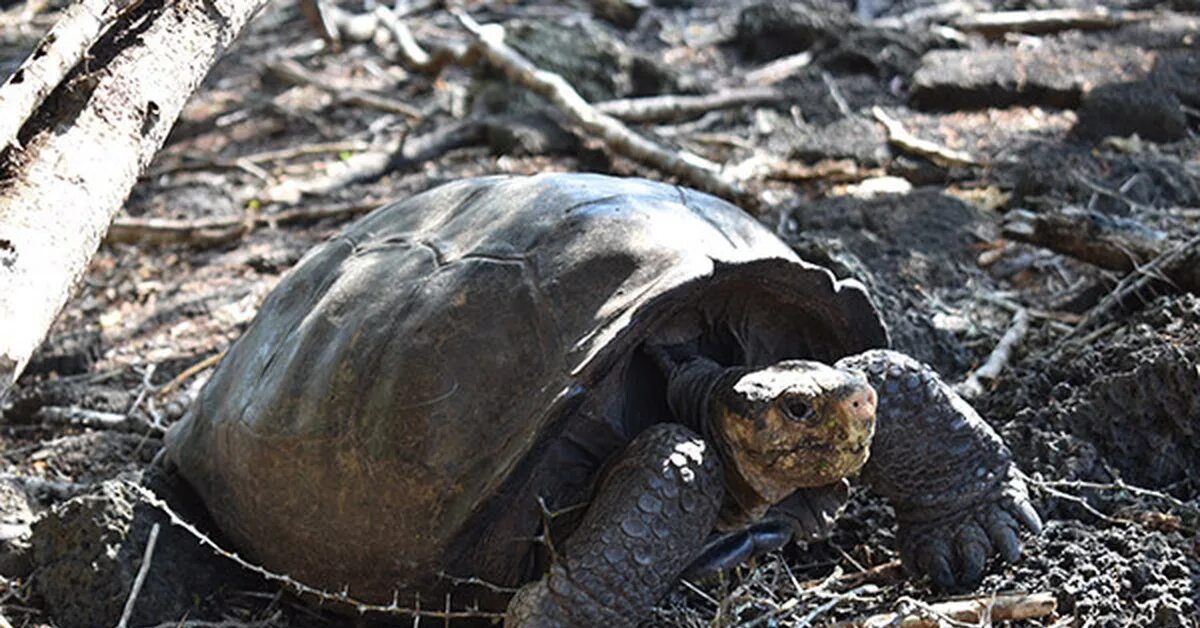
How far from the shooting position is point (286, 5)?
36.7ft

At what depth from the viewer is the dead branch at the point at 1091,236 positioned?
406 cm

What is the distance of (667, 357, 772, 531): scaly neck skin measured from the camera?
2.86m

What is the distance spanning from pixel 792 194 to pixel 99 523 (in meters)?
3.62

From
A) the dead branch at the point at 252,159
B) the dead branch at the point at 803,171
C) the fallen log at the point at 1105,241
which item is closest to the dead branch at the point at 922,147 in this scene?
the dead branch at the point at 803,171

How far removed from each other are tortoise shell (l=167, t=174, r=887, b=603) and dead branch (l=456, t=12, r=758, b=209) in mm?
2190

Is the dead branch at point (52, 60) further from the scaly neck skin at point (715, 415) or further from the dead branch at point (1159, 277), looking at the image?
the dead branch at point (1159, 277)

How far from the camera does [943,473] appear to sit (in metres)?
3.01

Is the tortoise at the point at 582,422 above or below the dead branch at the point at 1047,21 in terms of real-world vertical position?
above

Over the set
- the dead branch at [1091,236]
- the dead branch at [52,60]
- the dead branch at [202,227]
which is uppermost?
the dead branch at [52,60]

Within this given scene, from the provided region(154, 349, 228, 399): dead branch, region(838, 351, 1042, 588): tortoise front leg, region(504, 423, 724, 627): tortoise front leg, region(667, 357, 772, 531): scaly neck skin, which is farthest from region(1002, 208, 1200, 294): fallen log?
region(154, 349, 228, 399): dead branch

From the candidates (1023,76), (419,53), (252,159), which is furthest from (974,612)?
(419,53)

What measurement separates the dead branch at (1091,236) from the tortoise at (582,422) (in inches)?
48.8

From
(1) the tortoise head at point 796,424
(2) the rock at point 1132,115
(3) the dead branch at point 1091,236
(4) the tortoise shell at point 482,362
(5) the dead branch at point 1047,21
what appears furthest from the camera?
(5) the dead branch at point 1047,21

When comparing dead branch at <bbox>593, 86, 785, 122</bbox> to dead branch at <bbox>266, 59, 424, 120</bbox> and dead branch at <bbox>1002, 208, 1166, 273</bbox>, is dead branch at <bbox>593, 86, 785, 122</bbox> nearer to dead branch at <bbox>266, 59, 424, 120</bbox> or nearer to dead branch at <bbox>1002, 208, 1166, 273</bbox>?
dead branch at <bbox>266, 59, 424, 120</bbox>
